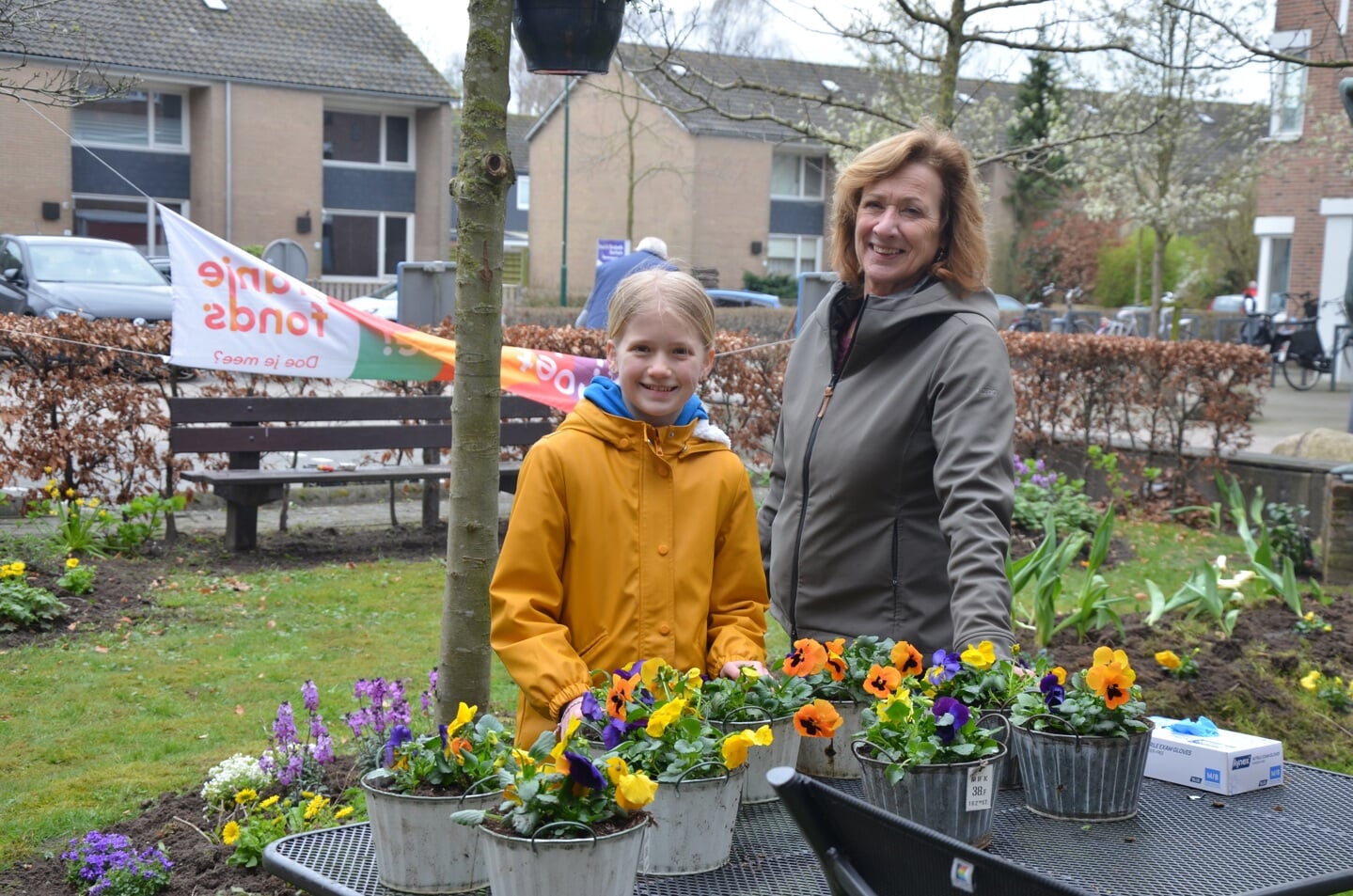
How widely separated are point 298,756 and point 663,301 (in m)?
2.25

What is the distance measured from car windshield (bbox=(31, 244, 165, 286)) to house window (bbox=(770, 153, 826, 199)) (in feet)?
104

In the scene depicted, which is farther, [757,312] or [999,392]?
[757,312]

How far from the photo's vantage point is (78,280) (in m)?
18.2

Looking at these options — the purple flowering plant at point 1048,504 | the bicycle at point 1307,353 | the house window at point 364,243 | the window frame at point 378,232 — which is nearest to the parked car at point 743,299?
the window frame at point 378,232

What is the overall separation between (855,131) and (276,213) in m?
16.5

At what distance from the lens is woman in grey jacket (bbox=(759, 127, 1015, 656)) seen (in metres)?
2.67

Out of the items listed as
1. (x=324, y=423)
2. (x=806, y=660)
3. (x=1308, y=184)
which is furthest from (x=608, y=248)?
(x=806, y=660)

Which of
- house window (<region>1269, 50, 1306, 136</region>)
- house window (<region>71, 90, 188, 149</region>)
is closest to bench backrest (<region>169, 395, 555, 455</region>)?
house window (<region>1269, 50, 1306, 136</region>)

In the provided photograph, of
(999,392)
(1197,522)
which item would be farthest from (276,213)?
(999,392)

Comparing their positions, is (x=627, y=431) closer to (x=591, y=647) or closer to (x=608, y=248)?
(x=591, y=647)

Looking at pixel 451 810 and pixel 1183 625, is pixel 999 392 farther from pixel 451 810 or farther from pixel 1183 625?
pixel 1183 625

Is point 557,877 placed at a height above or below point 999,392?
below

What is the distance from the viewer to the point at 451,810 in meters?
1.89

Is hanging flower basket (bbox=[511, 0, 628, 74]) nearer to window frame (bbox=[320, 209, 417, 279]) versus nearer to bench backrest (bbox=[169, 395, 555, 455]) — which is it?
bench backrest (bbox=[169, 395, 555, 455])
